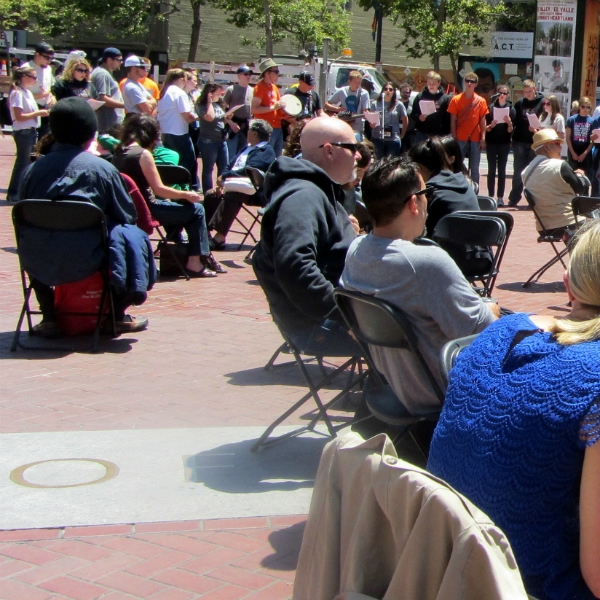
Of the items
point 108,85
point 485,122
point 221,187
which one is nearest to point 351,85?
point 485,122

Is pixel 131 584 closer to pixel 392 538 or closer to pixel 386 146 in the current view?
pixel 392 538

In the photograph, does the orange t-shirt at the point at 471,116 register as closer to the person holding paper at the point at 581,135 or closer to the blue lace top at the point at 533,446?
the person holding paper at the point at 581,135

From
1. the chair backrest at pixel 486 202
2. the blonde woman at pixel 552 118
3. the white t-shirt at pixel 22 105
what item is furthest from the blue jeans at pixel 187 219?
the blonde woman at pixel 552 118

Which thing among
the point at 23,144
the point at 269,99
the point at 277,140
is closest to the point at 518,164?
Answer: the point at 277,140

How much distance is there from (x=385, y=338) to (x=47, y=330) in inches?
158

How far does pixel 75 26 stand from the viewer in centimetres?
4997

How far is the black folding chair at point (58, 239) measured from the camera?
6508 mm

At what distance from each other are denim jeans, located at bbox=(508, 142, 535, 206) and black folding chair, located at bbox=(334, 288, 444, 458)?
11.9 m

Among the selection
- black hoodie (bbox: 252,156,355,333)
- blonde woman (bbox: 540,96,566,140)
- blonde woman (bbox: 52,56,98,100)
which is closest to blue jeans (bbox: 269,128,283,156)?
blonde woman (bbox: 52,56,98,100)

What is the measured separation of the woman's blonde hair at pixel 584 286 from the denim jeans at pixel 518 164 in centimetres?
1336

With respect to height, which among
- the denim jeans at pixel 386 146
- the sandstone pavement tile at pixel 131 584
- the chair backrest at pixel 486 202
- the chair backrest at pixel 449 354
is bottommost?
the sandstone pavement tile at pixel 131 584

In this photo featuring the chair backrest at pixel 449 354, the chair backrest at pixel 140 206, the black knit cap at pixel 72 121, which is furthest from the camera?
the chair backrest at pixel 140 206

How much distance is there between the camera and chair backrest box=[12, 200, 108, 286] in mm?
6508

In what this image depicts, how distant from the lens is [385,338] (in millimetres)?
3598
